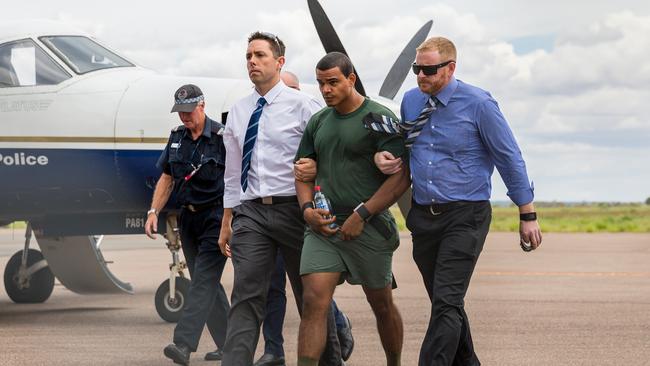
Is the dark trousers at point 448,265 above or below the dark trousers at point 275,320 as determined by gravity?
above

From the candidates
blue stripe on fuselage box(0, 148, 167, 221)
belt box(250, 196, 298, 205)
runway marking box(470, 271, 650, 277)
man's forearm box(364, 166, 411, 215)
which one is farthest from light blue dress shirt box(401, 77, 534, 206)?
runway marking box(470, 271, 650, 277)

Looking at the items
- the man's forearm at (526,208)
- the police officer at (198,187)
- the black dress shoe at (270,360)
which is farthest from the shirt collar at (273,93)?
the black dress shoe at (270,360)

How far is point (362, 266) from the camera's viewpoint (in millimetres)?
6902

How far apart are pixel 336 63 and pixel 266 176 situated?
2.82ft

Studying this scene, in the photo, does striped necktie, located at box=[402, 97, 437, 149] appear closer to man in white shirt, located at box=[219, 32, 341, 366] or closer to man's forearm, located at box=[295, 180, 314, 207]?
man's forearm, located at box=[295, 180, 314, 207]

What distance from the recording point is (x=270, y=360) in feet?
27.4

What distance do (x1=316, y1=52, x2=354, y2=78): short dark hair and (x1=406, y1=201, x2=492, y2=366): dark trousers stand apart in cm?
81

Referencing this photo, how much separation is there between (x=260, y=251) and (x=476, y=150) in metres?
1.33

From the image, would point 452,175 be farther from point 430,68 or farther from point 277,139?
point 277,139

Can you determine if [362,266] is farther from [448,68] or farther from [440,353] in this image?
[448,68]

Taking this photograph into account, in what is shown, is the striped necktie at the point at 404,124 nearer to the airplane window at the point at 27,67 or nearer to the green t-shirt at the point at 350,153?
the green t-shirt at the point at 350,153

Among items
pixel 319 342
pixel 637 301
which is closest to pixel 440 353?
pixel 319 342

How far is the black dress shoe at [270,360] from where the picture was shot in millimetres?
8336

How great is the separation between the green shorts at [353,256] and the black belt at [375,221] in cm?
2
